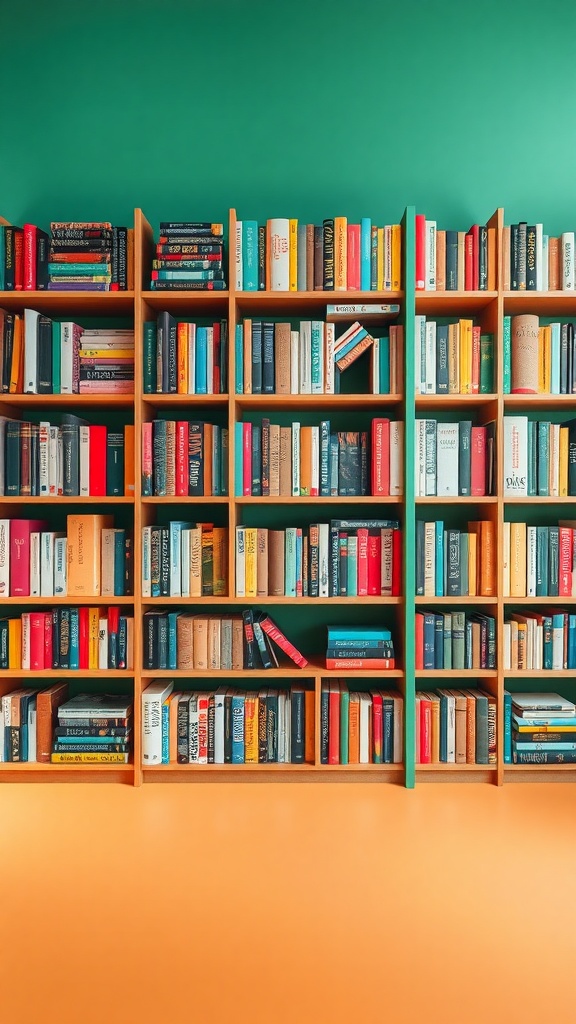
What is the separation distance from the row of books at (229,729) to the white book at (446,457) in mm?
961

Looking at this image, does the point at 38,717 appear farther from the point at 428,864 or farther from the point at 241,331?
the point at 241,331

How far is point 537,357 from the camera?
8.14ft

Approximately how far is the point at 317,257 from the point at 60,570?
1596 millimetres

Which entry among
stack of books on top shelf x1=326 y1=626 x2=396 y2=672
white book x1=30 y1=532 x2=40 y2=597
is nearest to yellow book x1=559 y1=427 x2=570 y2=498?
stack of books on top shelf x1=326 y1=626 x2=396 y2=672

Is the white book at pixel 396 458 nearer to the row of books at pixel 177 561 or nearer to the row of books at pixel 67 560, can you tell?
the row of books at pixel 177 561

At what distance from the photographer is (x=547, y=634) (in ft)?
8.23

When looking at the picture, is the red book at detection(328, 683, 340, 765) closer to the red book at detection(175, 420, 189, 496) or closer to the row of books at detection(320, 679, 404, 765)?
the row of books at detection(320, 679, 404, 765)

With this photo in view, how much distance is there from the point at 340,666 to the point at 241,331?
4.48 feet

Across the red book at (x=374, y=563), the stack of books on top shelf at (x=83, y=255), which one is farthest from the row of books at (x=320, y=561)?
the stack of books on top shelf at (x=83, y=255)

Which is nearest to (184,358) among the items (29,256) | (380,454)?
(29,256)

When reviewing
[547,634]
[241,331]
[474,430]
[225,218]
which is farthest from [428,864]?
[225,218]

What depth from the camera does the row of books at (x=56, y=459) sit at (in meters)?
2.49

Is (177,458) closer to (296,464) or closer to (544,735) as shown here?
(296,464)
